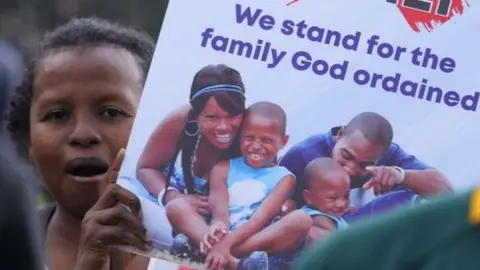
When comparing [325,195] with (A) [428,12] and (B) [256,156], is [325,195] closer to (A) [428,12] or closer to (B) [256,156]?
(B) [256,156]

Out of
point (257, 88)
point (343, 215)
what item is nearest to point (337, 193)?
point (343, 215)

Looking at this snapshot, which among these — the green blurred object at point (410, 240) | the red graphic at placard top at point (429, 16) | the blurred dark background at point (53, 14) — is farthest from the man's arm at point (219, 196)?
the blurred dark background at point (53, 14)

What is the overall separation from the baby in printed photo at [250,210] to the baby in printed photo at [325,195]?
0.8 inches

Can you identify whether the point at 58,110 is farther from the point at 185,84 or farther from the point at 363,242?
the point at 363,242

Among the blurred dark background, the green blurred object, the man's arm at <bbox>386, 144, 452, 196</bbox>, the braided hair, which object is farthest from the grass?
the blurred dark background

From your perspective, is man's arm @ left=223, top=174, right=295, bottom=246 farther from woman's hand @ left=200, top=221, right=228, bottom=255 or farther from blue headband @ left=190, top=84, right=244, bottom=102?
blue headband @ left=190, top=84, right=244, bottom=102

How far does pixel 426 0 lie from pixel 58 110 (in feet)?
3.11

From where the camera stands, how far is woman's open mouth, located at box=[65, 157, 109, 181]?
3.38 m

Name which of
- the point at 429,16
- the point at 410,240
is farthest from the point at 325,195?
the point at 410,240

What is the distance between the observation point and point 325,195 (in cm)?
294

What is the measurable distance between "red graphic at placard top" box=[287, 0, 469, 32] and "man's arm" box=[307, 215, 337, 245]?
437 mm

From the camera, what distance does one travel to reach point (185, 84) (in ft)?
9.77

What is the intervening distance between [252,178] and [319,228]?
18cm

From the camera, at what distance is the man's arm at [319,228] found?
290 cm
